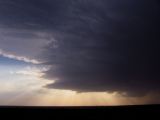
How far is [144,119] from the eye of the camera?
1252 inches

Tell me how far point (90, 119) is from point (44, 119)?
4850 millimetres

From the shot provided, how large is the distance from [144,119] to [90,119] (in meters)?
5.73

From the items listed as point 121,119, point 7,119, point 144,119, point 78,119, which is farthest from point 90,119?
point 7,119

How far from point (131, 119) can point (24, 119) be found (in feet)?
36.7

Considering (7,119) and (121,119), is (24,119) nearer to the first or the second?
(7,119)

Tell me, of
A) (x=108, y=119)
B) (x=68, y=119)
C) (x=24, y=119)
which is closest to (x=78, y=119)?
(x=68, y=119)

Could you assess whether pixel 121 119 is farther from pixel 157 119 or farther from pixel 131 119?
pixel 157 119

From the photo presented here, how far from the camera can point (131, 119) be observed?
3175 centimetres

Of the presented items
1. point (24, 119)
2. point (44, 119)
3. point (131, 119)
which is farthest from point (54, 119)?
point (131, 119)

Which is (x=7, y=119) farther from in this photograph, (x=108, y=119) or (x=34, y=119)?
(x=108, y=119)

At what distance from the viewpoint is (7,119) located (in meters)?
30.4

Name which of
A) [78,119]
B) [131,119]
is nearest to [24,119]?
[78,119]

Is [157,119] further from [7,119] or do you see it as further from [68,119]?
[7,119]

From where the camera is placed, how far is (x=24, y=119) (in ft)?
101
